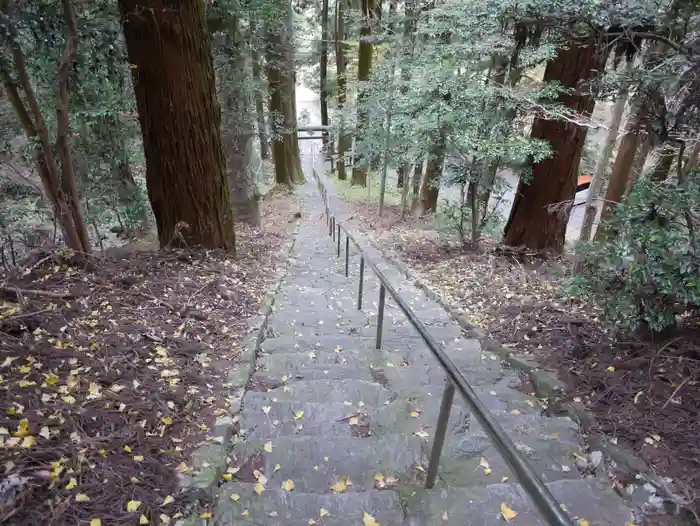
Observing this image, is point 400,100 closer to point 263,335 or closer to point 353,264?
point 353,264

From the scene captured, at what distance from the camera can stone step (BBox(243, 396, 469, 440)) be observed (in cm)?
274

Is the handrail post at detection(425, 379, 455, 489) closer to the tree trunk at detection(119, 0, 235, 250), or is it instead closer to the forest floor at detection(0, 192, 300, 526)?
the forest floor at detection(0, 192, 300, 526)

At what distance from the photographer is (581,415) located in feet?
9.37

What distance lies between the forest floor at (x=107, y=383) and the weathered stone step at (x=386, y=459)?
1.49 feet

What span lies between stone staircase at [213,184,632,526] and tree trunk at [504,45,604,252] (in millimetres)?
3056

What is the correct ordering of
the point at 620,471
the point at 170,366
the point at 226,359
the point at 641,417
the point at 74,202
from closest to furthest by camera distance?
the point at 620,471
the point at 641,417
the point at 170,366
the point at 226,359
the point at 74,202

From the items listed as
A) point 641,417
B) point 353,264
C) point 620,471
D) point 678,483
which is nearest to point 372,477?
point 620,471

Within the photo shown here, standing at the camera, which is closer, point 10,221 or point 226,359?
point 226,359

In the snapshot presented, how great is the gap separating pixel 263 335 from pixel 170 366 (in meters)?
1.24

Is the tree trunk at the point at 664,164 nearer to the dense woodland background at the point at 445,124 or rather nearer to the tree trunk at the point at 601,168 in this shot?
the dense woodland background at the point at 445,124

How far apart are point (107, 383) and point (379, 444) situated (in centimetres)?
168

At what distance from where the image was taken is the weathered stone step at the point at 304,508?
77.9 inches

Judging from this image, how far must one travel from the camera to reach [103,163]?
25.8 ft

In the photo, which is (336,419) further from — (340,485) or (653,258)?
(653,258)
